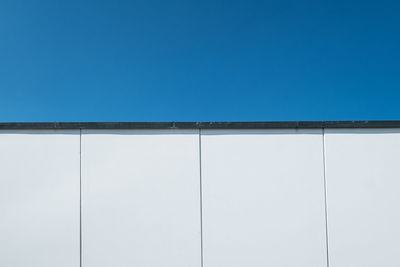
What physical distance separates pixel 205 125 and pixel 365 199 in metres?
2.13

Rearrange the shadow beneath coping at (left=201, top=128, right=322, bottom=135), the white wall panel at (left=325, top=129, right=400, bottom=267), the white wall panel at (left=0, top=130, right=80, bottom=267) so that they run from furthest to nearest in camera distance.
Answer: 1. the white wall panel at (left=0, top=130, right=80, bottom=267)
2. the shadow beneath coping at (left=201, top=128, right=322, bottom=135)
3. the white wall panel at (left=325, top=129, right=400, bottom=267)

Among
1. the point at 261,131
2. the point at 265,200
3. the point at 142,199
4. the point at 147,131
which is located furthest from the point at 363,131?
the point at 142,199

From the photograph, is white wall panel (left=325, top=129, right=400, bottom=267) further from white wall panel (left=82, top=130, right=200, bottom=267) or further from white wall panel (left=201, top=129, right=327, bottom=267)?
white wall panel (left=82, top=130, right=200, bottom=267)

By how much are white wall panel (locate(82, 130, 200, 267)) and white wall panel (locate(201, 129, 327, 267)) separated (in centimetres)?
22

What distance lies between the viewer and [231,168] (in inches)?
92.7

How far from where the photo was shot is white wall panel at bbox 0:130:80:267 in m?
2.46

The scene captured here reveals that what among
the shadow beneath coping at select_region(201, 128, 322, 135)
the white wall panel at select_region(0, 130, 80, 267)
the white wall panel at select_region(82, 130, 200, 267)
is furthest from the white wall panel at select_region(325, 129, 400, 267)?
the white wall panel at select_region(0, 130, 80, 267)

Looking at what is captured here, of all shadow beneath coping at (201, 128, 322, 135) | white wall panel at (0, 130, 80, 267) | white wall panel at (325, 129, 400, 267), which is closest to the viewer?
white wall panel at (325, 129, 400, 267)

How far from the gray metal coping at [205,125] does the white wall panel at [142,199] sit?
0.09 meters

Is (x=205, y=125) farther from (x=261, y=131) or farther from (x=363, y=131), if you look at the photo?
(x=363, y=131)

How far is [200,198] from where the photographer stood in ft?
7.77

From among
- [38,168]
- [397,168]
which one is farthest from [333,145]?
[38,168]

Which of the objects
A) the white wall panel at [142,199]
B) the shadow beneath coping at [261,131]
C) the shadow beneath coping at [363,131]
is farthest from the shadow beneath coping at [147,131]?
the shadow beneath coping at [363,131]

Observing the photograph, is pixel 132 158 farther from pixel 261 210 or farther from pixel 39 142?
pixel 261 210
